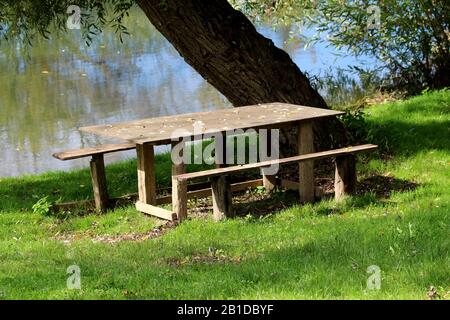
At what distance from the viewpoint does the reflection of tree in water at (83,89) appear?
15898 millimetres

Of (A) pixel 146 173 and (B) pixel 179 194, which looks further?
(A) pixel 146 173

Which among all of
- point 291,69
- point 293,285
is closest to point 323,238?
point 293,285

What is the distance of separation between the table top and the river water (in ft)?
15.1

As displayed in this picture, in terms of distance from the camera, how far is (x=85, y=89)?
18.8 m

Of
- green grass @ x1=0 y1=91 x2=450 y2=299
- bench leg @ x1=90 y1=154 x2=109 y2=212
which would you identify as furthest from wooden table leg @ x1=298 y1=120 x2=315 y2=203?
bench leg @ x1=90 y1=154 x2=109 y2=212

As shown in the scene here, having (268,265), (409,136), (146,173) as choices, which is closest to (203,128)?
(146,173)

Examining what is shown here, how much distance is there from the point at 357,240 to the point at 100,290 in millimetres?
2183

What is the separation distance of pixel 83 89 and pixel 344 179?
36.2 feet

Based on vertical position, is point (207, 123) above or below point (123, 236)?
above

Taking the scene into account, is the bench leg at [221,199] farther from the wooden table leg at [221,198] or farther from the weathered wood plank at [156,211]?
the weathered wood plank at [156,211]

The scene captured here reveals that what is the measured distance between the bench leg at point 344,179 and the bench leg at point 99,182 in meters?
2.55

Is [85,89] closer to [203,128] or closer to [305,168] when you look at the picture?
[305,168]

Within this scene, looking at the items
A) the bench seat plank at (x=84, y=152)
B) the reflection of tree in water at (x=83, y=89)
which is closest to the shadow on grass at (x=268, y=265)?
→ the bench seat plank at (x=84, y=152)
